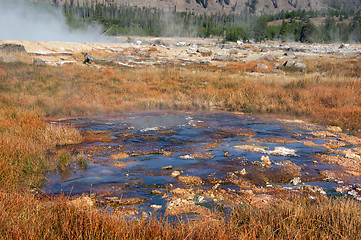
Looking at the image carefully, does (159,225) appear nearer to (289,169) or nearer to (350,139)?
(289,169)

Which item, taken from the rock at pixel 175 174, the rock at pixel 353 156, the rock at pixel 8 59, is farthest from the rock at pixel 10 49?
the rock at pixel 353 156

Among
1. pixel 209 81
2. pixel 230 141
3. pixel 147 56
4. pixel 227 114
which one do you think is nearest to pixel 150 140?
pixel 230 141

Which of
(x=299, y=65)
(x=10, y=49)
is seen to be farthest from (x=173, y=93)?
(x=10, y=49)

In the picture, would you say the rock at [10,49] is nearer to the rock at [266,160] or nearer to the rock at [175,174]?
the rock at [175,174]

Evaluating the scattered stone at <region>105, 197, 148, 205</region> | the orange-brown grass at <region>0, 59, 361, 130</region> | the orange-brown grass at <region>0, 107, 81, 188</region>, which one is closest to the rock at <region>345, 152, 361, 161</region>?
the orange-brown grass at <region>0, 59, 361, 130</region>

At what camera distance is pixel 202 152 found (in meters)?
8.22

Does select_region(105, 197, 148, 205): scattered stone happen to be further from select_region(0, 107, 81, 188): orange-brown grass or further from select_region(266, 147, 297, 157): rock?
select_region(266, 147, 297, 157): rock

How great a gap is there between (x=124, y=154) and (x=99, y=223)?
4575mm

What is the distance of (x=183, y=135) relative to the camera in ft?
33.1

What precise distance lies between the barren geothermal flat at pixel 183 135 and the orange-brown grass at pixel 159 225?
0.72 meters

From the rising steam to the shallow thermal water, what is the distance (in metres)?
45.3

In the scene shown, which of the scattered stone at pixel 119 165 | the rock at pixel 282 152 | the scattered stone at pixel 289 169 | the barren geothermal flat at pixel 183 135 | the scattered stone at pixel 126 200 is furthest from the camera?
the rock at pixel 282 152

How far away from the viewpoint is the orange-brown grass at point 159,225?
312 centimetres

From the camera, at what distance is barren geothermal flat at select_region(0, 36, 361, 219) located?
220 inches
